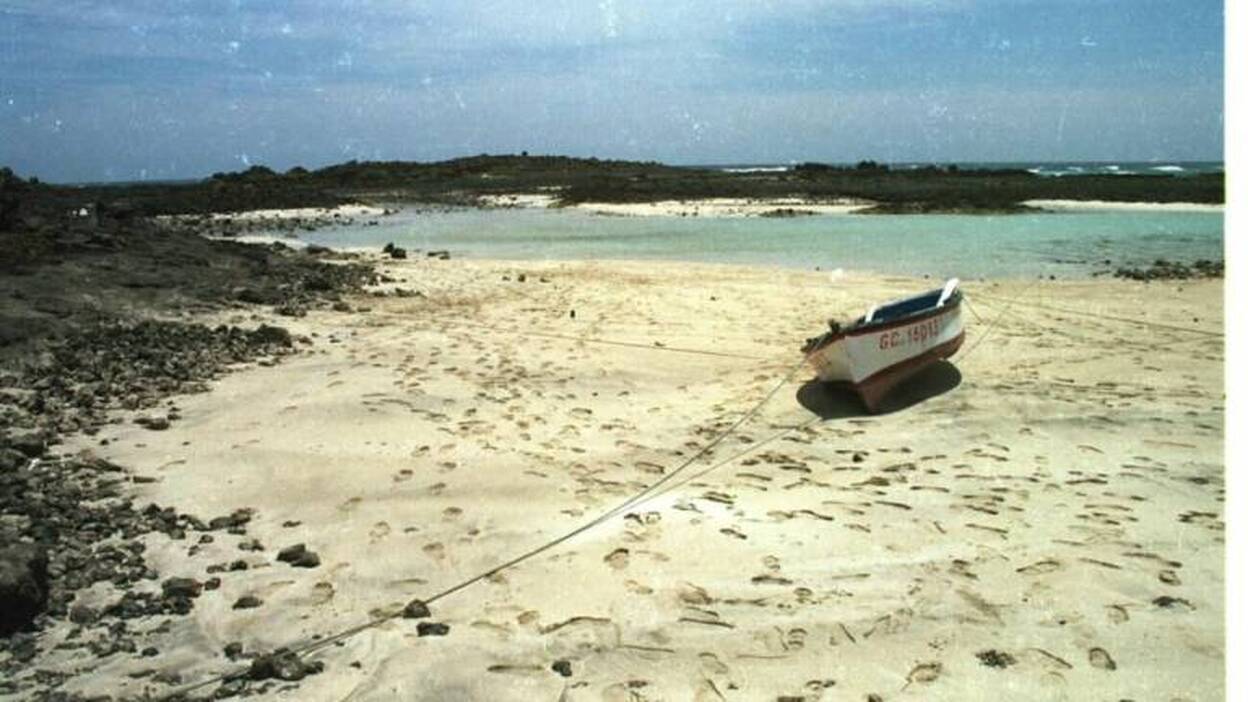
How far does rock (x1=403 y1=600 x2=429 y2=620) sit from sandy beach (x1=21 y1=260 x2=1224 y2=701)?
91 mm

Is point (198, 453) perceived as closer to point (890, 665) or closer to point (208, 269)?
point (890, 665)

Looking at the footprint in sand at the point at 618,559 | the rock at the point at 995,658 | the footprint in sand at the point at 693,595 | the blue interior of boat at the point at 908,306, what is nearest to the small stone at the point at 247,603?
the footprint in sand at the point at 618,559

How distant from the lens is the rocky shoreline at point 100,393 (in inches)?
166

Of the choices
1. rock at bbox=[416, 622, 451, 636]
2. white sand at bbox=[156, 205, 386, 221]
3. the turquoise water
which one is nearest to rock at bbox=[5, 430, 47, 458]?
rock at bbox=[416, 622, 451, 636]

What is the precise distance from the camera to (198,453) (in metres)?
6.57

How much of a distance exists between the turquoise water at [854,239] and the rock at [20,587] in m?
16.6

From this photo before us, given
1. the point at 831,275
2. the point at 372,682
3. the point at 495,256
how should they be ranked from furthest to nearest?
the point at 495,256
the point at 831,275
the point at 372,682

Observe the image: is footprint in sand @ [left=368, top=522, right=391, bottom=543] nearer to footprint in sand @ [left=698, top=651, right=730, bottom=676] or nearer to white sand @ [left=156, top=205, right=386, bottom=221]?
footprint in sand @ [left=698, top=651, right=730, bottom=676]

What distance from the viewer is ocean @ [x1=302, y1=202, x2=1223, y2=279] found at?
801 inches

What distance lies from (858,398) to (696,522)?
3.45m

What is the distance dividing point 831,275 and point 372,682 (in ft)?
48.6

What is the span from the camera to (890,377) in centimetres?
851

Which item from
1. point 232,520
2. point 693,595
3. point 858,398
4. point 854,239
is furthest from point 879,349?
point 854,239
